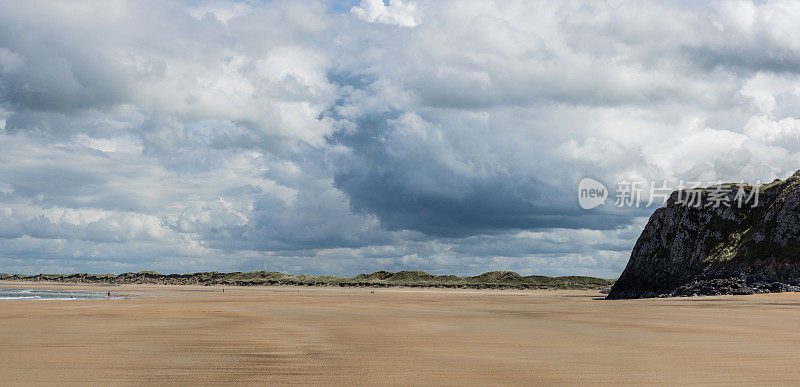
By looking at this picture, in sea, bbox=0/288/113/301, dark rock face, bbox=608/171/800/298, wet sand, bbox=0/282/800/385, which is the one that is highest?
dark rock face, bbox=608/171/800/298

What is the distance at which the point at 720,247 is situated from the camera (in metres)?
60.6

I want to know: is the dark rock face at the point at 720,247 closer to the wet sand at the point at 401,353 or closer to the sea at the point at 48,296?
the wet sand at the point at 401,353

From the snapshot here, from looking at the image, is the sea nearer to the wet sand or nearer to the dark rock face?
the wet sand

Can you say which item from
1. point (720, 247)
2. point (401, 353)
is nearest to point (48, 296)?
point (401, 353)

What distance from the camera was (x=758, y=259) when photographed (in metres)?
54.7

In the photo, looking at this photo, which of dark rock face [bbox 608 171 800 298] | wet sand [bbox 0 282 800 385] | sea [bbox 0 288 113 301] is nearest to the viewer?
wet sand [bbox 0 282 800 385]

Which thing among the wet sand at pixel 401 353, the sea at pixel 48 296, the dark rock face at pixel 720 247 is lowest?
the sea at pixel 48 296

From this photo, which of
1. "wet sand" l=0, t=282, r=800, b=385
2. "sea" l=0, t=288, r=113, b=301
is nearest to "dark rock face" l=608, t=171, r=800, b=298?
"wet sand" l=0, t=282, r=800, b=385

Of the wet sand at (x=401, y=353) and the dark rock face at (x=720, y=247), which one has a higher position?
the dark rock face at (x=720, y=247)

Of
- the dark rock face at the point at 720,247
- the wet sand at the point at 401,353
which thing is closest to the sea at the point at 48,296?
the wet sand at the point at 401,353

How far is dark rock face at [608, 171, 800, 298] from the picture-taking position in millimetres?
53188

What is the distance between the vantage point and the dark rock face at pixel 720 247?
174 ft

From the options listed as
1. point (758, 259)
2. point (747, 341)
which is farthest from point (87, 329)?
point (758, 259)

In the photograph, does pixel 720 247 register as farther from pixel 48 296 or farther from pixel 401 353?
pixel 48 296
